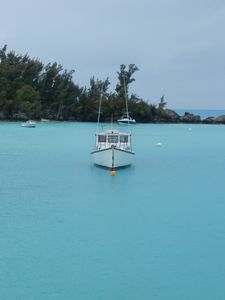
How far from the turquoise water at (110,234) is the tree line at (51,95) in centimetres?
6412

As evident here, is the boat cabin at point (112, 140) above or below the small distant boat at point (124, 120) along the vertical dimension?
above

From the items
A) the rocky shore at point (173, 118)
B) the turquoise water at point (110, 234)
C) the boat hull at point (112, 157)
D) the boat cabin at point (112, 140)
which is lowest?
the rocky shore at point (173, 118)

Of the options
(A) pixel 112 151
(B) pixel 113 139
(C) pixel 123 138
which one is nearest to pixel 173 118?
(C) pixel 123 138

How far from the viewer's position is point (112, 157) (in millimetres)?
31453

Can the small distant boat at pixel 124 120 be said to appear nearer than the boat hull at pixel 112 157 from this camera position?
No

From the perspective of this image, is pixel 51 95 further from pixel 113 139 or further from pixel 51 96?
pixel 113 139

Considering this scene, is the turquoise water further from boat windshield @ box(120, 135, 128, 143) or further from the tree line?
the tree line

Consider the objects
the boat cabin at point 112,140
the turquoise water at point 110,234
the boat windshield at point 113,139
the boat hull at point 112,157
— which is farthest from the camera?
the boat windshield at point 113,139

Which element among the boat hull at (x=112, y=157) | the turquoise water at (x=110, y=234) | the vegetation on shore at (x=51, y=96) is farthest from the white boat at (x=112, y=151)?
the vegetation on shore at (x=51, y=96)

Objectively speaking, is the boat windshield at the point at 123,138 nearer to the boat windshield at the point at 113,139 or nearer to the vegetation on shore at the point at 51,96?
the boat windshield at the point at 113,139

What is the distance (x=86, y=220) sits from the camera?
19.8 meters

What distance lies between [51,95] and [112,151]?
7444 cm

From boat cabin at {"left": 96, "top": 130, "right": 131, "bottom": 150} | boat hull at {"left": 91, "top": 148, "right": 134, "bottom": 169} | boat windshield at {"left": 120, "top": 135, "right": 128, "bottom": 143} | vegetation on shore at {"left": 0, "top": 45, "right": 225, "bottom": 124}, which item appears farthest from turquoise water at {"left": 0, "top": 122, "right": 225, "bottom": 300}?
vegetation on shore at {"left": 0, "top": 45, "right": 225, "bottom": 124}

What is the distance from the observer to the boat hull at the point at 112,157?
31.4 m
